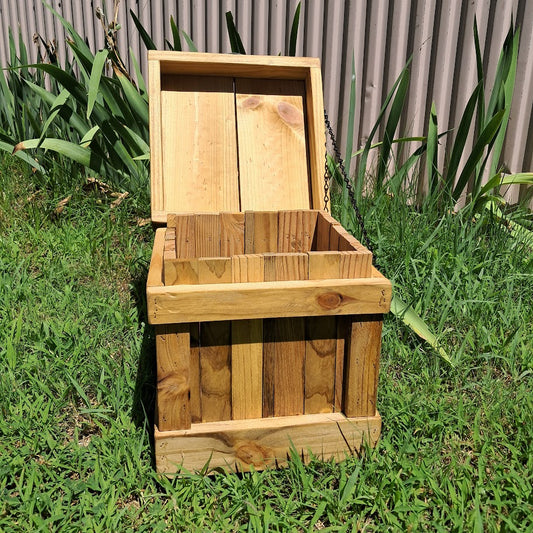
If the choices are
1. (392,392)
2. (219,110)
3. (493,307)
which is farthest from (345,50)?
(392,392)

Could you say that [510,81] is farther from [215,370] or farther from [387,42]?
[215,370]

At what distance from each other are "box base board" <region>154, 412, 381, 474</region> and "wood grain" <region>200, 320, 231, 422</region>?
Answer: 38 millimetres

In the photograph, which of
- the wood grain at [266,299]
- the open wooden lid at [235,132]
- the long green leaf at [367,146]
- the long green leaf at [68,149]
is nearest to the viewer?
the wood grain at [266,299]

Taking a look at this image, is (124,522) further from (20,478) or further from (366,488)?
(366,488)


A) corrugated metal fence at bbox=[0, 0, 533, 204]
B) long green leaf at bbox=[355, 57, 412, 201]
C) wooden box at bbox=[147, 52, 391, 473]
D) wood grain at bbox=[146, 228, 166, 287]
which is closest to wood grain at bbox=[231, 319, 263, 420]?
wooden box at bbox=[147, 52, 391, 473]

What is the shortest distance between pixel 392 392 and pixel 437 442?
23cm

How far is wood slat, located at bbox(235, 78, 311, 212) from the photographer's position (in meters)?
2.10

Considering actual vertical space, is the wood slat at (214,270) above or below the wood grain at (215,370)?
above

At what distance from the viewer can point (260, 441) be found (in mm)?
1509

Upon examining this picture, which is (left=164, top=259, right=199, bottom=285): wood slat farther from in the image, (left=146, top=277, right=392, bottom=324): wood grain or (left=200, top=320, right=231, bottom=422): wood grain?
(left=200, top=320, right=231, bottom=422): wood grain

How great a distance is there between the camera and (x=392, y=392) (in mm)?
1825

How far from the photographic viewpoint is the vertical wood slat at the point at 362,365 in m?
1.47

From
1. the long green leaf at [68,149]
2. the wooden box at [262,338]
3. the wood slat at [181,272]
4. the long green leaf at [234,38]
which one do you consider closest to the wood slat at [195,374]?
the wooden box at [262,338]

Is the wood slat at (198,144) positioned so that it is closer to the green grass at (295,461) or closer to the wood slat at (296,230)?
the wood slat at (296,230)
